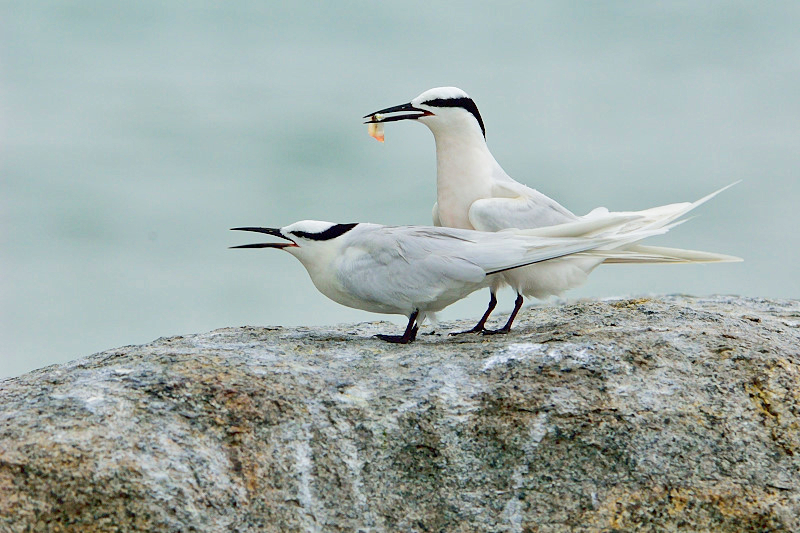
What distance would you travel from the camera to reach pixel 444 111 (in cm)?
720

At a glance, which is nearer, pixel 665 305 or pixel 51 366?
pixel 51 366

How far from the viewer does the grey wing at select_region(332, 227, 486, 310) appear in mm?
6172

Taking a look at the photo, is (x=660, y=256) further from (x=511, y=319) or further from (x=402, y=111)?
(x=402, y=111)

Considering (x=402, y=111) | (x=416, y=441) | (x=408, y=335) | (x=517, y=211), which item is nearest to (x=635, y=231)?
(x=517, y=211)

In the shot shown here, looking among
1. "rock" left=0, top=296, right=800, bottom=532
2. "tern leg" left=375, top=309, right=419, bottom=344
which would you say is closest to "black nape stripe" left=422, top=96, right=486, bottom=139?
"tern leg" left=375, top=309, right=419, bottom=344

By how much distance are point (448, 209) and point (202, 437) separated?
2.88 meters

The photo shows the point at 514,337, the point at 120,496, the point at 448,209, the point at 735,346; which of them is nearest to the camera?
the point at 120,496

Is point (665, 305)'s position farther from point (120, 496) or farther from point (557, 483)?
point (120, 496)

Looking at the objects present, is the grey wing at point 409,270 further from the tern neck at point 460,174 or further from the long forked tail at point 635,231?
the tern neck at point 460,174

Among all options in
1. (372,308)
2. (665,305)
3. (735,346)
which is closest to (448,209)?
(372,308)

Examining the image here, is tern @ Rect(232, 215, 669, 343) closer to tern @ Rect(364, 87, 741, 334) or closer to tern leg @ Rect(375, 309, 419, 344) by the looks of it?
tern leg @ Rect(375, 309, 419, 344)

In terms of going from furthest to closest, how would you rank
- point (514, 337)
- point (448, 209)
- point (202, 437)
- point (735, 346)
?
point (448, 209) < point (514, 337) < point (735, 346) < point (202, 437)

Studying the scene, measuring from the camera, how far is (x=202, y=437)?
496 centimetres

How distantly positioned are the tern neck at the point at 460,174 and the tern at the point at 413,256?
675 millimetres
